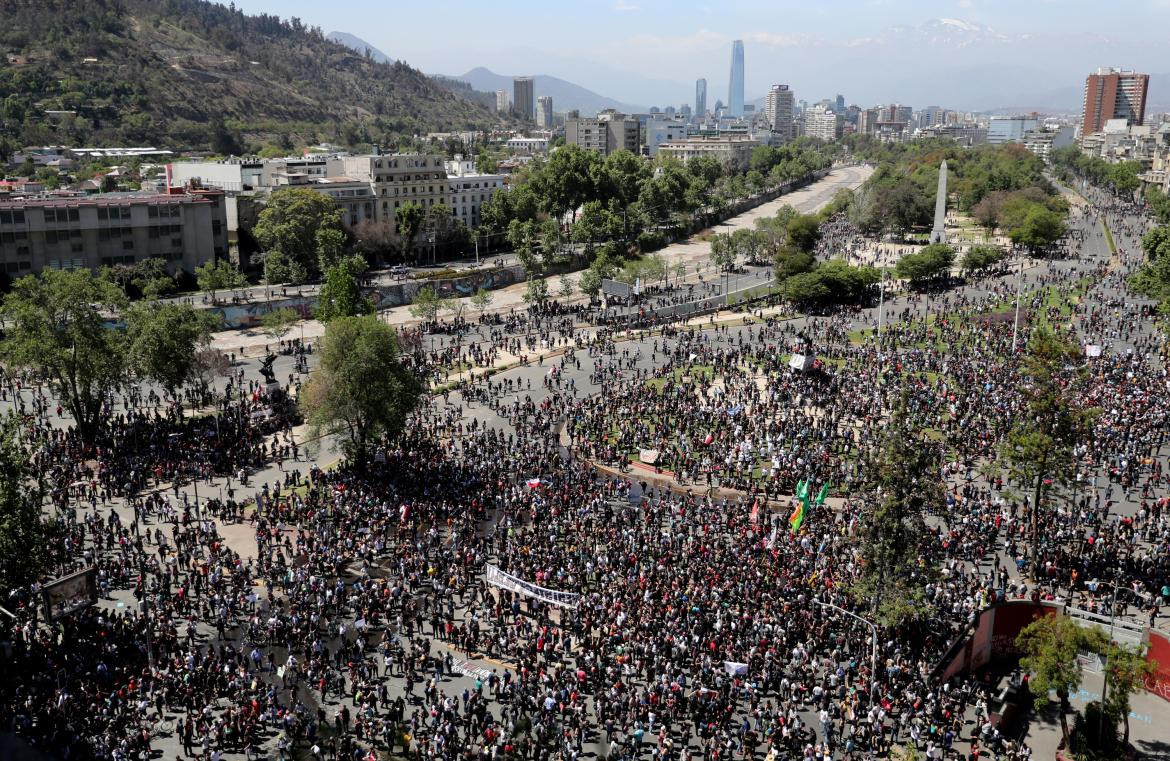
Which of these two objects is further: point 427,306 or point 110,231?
point 110,231

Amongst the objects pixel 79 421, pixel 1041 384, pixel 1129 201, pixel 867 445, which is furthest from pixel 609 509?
pixel 1129 201

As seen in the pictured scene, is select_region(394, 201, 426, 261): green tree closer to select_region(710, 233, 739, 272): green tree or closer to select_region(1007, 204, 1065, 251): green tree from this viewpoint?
select_region(710, 233, 739, 272): green tree

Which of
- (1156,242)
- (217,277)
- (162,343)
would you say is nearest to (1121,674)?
(162,343)

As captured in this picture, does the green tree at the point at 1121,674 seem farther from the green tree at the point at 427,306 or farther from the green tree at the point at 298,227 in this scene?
the green tree at the point at 298,227

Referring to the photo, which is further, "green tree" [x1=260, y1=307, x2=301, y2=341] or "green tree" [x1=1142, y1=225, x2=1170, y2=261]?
"green tree" [x1=1142, y1=225, x2=1170, y2=261]

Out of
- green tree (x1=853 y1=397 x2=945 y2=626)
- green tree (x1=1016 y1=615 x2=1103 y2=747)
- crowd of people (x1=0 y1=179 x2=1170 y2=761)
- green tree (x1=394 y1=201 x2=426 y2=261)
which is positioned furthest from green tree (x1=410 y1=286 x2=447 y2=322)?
green tree (x1=1016 y1=615 x2=1103 y2=747)

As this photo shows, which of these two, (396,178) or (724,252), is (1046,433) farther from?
(396,178)

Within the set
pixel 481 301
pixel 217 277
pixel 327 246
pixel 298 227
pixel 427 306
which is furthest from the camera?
pixel 298 227
